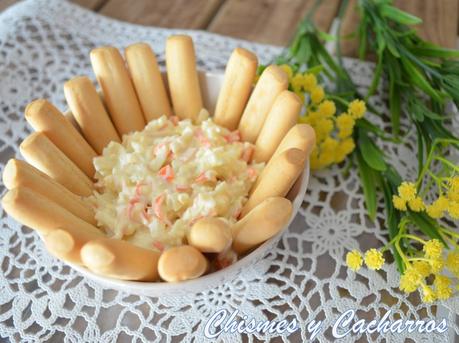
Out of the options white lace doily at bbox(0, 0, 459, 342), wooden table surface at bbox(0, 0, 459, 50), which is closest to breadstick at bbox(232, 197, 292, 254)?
white lace doily at bbox(0, 0, 459, 342)

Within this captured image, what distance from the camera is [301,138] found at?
54cm

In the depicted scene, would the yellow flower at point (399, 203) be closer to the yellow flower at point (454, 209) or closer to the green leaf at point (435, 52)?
the yellow flower at point (454, 209)

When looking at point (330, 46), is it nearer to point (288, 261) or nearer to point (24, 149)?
point (288, 261)

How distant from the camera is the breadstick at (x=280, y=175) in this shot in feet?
1.69

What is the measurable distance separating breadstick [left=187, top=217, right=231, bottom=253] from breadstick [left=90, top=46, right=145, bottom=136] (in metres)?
0.24

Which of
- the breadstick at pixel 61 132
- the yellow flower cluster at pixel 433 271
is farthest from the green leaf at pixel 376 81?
the breadstick at pixel 61 132

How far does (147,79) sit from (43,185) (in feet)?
0.71

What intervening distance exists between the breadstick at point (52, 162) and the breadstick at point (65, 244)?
0.36ft

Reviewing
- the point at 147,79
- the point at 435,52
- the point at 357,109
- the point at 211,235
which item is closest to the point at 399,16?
the point at 435,52

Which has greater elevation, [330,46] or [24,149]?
[24,149]

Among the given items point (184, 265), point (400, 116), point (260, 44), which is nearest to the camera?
point (184, 265)

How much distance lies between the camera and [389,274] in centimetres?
59

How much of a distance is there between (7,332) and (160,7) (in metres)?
0.70

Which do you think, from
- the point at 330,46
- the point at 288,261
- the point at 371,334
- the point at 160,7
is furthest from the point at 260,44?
the point at 371,334
